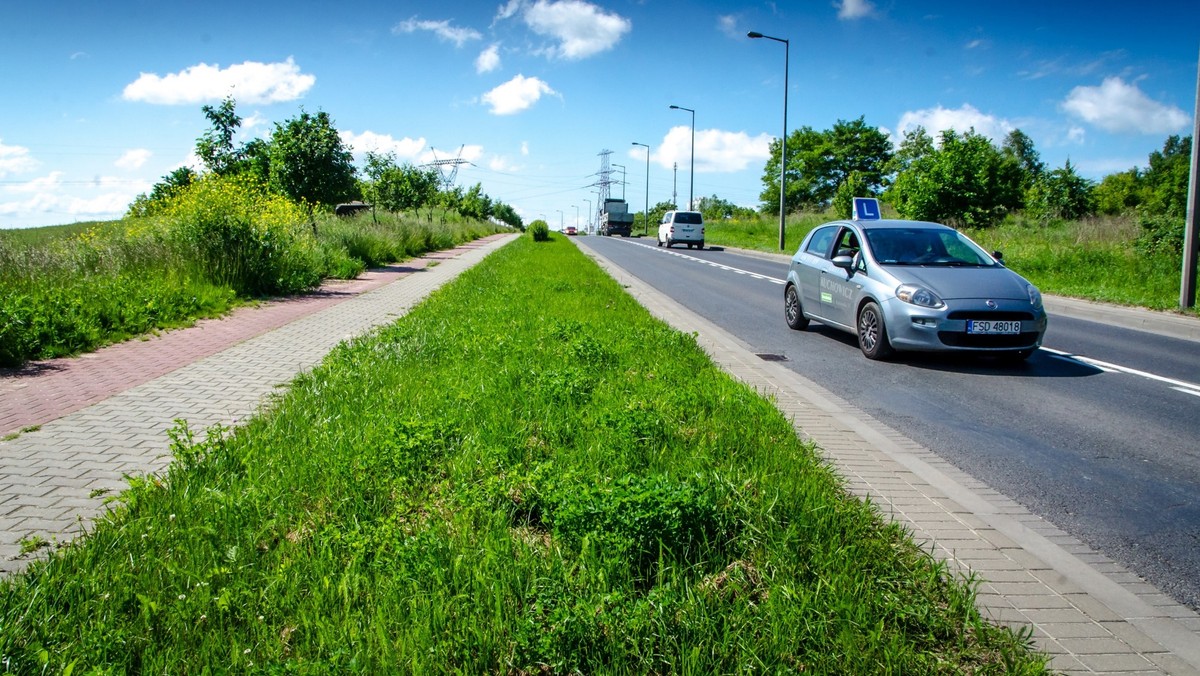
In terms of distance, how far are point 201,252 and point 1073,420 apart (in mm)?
13610

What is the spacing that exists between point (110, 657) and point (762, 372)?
6437mm

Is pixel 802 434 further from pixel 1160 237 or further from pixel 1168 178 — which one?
pixel 1168 178

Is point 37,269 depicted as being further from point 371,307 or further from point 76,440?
point 76,440

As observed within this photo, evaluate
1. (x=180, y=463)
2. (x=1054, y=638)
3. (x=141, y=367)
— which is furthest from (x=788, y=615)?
(x=141, y=367)

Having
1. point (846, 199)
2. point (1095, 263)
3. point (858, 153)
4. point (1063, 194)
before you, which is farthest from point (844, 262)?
point (858, 153)

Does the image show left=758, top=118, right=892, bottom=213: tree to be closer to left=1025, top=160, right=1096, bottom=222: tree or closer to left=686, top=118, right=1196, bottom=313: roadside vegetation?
left=686, top=118, right=1196, bottom=313: roadside vegetation

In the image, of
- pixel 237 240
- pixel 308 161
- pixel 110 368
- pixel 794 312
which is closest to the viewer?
pixel 110 368

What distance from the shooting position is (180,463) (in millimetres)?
4551

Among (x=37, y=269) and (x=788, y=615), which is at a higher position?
(x=37, y=269)

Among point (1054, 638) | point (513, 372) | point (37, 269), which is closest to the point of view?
point (1054, 638)

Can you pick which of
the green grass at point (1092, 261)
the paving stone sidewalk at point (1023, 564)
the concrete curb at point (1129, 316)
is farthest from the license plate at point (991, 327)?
the green grass at point (1092, 261)

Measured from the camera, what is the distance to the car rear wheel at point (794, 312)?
11922mm

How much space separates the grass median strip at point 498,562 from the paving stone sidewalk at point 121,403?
366 mm

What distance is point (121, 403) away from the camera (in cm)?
635
